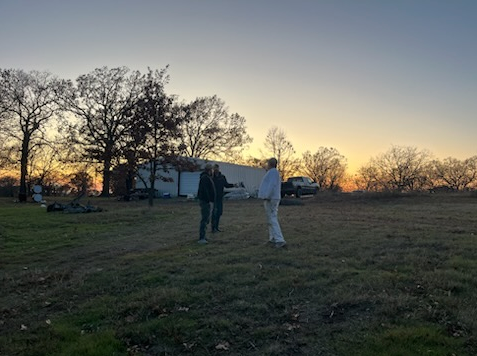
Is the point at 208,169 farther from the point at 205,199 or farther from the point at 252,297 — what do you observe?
the point at 252,297

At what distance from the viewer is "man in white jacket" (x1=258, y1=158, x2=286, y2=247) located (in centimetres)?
871

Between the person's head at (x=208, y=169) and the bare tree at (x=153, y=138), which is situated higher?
the bare tree at (x=153, y=138)

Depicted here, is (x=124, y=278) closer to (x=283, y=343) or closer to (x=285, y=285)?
(x=285, y=285)

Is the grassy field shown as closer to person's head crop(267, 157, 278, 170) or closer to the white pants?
the white pants

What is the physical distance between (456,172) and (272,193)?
7147 cm

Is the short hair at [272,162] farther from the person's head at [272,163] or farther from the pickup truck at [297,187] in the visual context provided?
the pickup truck at [297,187]

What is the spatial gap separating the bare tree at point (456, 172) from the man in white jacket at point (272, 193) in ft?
229

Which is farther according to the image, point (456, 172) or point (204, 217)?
point (456, 172)

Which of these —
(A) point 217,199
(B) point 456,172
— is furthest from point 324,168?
(A) point 217,199

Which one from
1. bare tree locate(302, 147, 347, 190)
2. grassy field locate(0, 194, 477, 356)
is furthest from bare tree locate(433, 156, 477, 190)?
grassy field locate(0, 194, 477, 356)

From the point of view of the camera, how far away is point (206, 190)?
1020 centimetres

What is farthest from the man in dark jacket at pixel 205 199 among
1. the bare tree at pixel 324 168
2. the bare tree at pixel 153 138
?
the bare tree at pixel 324 168

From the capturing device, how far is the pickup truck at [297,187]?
32875mm

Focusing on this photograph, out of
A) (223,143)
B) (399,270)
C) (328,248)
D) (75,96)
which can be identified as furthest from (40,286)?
(223,143)
